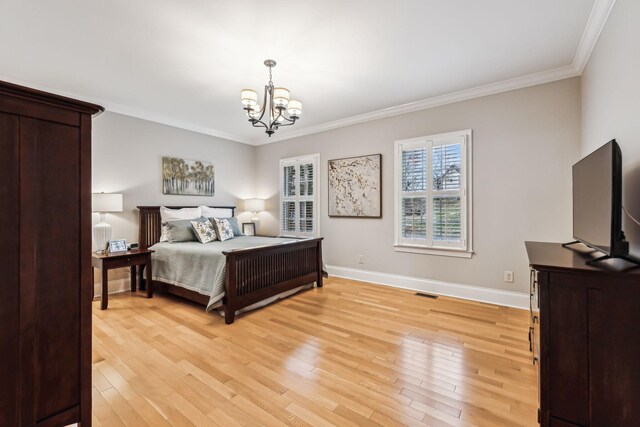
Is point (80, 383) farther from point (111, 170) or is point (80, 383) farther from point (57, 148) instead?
point (111, 170)

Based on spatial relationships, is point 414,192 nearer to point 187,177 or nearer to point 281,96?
point 281,96

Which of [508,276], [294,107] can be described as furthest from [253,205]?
[508,276]

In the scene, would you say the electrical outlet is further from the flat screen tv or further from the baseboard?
the flat screen tv

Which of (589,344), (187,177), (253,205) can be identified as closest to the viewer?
(589,344)

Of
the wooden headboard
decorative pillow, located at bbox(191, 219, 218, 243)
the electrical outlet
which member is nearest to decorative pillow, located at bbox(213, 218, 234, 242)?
decorative pillow, located at bbox(191, 219, 218, 243)

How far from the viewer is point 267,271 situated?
130 inches

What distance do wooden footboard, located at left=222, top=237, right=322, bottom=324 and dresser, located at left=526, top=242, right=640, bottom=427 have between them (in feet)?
8.08

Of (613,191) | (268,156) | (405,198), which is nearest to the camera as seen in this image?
(613,191)

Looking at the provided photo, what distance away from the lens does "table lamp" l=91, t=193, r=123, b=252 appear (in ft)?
11.0

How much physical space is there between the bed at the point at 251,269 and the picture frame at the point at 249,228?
1569 millimetres

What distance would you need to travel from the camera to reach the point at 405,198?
12.9 feet

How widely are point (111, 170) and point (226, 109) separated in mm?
1740

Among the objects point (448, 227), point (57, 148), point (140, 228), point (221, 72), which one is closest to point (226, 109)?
point (221, 72)

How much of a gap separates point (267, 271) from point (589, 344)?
2.75m
